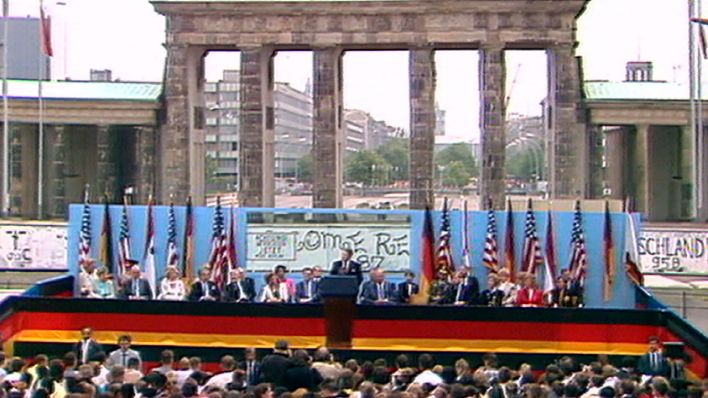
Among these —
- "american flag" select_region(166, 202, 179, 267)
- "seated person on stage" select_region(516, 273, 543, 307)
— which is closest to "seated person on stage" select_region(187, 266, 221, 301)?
"american flag" select_region(166, 202, 179, 267)

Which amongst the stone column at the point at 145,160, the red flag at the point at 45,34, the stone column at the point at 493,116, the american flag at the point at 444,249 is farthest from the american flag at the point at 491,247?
the stone column at the point at 145,160

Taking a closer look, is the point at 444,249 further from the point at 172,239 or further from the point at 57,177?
the point at 57,177

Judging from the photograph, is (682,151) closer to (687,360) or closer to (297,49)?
(297,49)

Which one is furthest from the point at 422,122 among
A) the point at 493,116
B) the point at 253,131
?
the point at 253,131

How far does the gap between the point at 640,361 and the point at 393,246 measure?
33.6 feet

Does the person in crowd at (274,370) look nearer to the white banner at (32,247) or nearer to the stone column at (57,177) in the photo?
the white banner at (32,247)

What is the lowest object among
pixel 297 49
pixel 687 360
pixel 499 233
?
pixel 687 360

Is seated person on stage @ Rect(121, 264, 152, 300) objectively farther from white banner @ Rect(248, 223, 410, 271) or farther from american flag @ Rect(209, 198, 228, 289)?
white banner @ Rect(248, 223, 410, 271)

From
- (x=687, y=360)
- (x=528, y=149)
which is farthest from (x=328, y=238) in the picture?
(x=528, y=149)

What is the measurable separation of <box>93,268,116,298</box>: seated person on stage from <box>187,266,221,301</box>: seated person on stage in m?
1.63

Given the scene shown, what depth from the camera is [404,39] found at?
56.2 metres

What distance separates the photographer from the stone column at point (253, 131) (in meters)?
56.8

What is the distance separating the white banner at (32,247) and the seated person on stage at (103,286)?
50.5 ft

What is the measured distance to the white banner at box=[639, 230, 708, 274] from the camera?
42000 mm
